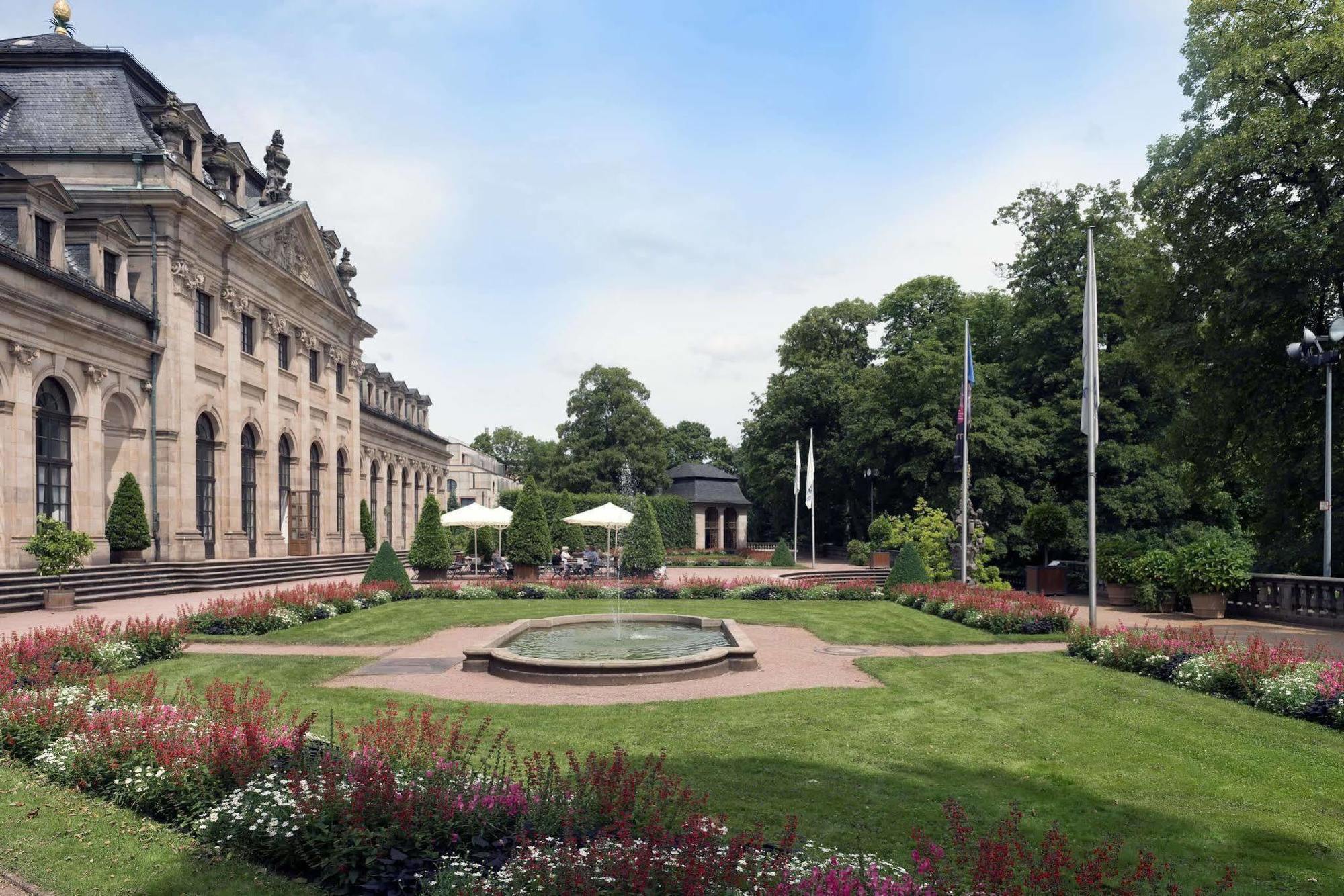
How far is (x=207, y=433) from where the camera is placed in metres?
33.0

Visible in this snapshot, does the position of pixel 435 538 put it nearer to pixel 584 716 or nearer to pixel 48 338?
pixel 48 338

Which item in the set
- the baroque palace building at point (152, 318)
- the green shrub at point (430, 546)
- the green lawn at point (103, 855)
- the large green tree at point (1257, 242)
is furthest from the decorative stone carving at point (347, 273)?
the green lawn at point (103, 855)

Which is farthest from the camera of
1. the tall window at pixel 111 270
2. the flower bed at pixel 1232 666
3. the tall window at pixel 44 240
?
the tall window at pixel 111 270

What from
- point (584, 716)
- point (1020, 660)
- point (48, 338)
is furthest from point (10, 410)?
point (1020, 660)

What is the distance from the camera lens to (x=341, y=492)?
46.0m

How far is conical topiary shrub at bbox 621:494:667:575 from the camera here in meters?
33.7

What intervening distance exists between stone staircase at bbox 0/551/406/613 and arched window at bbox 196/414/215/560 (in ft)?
5.17

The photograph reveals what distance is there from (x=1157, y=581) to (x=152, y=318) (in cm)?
3238

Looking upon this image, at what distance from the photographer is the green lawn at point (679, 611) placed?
1752 cm

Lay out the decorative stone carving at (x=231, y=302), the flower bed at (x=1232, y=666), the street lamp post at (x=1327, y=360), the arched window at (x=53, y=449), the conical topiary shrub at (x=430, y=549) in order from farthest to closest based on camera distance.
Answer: the decorative stone carving at (x=231, y=302) < the conical topiary shrub at (x=430, y=549) < the arched window at (x=53, y=449) < the street lamp post at (x=1327, y=360) < the flower bed at (x=1232, y=666)

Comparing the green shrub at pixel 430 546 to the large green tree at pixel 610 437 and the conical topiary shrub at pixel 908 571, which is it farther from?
the large green tree at pixel 610 437

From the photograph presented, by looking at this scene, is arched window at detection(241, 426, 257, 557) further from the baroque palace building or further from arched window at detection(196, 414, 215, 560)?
arched window at detection(196, 414, 215, 560)

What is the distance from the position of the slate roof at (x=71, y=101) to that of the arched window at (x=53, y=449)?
9.32 m

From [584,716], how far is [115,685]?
5043 mm
